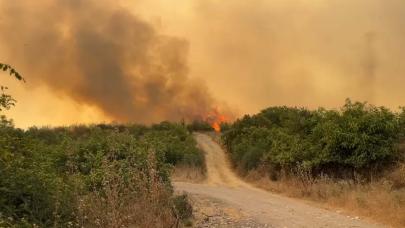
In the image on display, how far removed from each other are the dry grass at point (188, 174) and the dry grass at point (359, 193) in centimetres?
815

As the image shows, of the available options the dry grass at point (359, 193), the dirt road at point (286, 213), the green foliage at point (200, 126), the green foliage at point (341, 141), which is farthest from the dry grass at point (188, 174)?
the green foliage at point (200, 126)

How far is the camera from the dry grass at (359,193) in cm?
1773

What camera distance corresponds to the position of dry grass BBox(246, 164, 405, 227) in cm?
1773

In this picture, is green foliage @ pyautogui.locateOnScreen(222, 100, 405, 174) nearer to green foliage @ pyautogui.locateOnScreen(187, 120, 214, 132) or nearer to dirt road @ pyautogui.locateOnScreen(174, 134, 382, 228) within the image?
dirt road @ pyautogui.locateOnScreen(174, 134, 382, 228)

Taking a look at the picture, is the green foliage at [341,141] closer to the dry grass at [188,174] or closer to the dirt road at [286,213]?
the dirt road at [286,213]

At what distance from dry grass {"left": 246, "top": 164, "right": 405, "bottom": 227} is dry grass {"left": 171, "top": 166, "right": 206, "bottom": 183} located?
8146mm

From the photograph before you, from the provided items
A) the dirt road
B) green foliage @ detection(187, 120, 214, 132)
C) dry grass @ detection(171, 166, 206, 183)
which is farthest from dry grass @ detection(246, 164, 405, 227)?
green foliage @ detection(187, 120, 214, 132)

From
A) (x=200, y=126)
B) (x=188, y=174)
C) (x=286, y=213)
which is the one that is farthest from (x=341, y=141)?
(x=200, y=126)

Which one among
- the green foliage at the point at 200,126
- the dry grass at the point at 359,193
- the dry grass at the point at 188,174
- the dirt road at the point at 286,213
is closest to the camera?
the dirt road at the point at 286,213

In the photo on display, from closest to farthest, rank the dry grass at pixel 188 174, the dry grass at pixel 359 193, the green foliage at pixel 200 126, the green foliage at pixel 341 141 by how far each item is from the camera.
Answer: the dry grass at pixel 359 193
the green foliage at pixel 341 141
the dry grass at pixel 188 174
the green foliage at pixel 200 126

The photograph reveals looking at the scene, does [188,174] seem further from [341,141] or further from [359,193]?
[359,193]

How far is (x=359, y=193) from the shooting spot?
2139 cm

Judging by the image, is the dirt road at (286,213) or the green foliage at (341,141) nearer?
the dirt road at (286,213)

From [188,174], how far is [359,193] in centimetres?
1957
